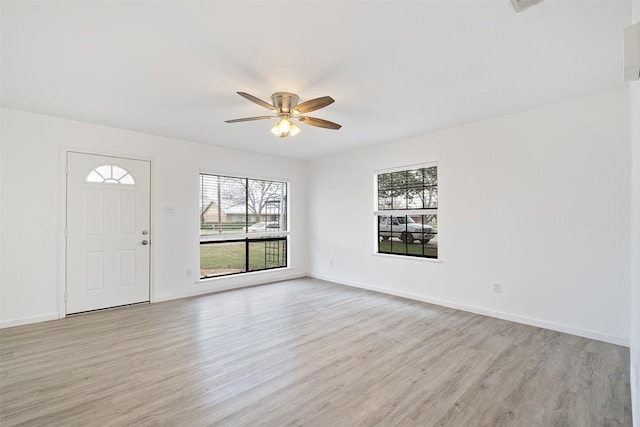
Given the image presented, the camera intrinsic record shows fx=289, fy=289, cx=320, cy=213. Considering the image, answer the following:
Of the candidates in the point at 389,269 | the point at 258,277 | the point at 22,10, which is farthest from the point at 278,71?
the point at 258,277

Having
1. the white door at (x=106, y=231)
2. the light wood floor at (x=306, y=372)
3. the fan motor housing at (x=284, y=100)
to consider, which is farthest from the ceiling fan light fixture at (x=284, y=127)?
the white door at (x=106, y=231)

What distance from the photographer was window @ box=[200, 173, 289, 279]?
16.5 ft

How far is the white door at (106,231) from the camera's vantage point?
148 inches

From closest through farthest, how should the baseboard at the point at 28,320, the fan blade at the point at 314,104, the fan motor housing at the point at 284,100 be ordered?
the fan blade at the point at 314,104 → the fan motor housing at the point at 284,100 → the baseboard at the point at 28,320

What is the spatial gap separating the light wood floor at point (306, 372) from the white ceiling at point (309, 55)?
251 cm

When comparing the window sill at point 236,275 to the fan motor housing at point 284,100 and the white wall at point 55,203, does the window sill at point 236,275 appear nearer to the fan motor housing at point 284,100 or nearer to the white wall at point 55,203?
the white wall at point 55,203

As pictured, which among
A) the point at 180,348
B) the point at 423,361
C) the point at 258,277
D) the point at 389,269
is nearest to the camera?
the point at 423,361

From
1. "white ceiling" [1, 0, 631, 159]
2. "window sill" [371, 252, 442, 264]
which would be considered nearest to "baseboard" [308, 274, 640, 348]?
"window sill" [371, 252, 442, 264]

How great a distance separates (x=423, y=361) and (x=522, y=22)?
267 cm

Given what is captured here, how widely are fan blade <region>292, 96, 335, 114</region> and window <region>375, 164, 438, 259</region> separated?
2425 mm

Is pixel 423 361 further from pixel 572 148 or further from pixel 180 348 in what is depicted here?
pixel 572 148

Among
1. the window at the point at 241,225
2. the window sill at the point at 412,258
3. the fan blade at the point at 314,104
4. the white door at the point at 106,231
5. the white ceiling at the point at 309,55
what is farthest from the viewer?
→ the window at the point at 241,225

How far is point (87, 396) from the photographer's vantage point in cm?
206

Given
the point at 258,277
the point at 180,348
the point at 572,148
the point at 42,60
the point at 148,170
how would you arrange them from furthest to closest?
the point at 258,277 < the point at 148,170 < the point at 572,148 < the point at 180,348 < the point at 42,60
